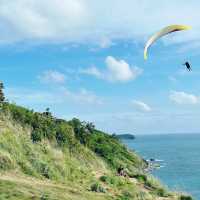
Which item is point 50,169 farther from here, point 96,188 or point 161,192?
point 161,192

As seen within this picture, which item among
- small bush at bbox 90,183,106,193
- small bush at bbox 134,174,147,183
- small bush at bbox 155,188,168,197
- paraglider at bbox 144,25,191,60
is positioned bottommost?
small bush at bbox 90,183,106,193

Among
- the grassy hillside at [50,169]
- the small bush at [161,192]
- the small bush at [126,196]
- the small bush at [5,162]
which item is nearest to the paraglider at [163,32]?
the grassy hillside at [50,169]

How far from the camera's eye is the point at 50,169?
37.1 m

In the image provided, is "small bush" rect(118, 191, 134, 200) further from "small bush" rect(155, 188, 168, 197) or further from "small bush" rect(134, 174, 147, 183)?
"small bush" rect(134, 174, 147, 183)

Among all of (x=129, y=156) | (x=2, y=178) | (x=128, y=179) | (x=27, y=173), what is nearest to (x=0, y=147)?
(x=27, y=173)

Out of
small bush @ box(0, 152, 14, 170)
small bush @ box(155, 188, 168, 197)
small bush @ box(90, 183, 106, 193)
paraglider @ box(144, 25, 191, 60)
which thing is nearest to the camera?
paraglider @ box(144, 25, 191, 60)

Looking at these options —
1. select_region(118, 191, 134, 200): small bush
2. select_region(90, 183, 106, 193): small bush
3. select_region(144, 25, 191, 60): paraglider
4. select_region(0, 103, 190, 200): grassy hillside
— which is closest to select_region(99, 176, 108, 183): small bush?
select_region(0, 103, 190, 200): grassy hillside

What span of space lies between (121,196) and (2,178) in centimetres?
801

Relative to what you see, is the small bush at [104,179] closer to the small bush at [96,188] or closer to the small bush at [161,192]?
the small bush at [161,192]

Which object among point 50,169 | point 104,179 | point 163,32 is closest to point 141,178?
point 104,179

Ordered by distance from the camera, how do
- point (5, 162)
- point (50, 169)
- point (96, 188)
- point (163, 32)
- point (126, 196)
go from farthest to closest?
point (50, 169) < point (96, 188) < point (126, 196) < point (5, 162) < point (163, 32)

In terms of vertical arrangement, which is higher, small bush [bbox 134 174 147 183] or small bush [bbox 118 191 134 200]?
small bush [bbox 134 174 147 183]

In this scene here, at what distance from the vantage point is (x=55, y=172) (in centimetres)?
3750

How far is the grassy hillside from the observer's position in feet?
98.6
